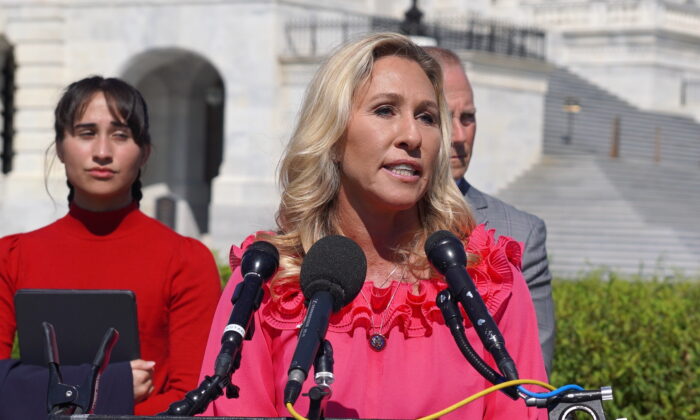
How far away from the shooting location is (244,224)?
2584 cm

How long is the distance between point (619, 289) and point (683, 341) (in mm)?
2430

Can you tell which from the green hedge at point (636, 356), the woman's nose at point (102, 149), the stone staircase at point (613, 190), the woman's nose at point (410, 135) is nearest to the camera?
the woman's nose at point (410, 135)

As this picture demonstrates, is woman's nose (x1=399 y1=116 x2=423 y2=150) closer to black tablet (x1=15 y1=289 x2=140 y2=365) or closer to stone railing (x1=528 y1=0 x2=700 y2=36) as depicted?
black tablet (x1=15 y1=289 x2=140 y2=365)

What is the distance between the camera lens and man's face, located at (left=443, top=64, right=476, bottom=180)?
20.0 feet

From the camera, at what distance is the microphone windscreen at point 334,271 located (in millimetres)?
3447

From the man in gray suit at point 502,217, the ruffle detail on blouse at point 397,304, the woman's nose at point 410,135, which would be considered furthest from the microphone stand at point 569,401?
the man in gray suit at point 502,217

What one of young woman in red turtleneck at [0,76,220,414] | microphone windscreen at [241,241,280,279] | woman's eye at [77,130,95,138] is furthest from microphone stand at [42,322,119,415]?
woman's eye at [77,130,95,138]

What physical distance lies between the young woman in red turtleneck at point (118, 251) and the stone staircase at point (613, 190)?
15.0m

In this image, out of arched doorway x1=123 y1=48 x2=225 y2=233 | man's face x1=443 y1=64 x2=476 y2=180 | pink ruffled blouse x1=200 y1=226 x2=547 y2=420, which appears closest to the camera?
pink ruffled blouse x1=200 y1=226 x2=547 y2=420

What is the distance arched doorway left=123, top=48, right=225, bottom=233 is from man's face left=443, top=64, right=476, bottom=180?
909 inches

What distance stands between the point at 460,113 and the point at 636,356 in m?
2.61

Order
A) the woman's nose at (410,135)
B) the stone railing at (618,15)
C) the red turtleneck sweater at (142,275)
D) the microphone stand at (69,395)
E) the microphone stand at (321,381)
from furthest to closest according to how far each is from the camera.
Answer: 1. the stone railing at (618,15)
2. the red turtleneck sweater at (142,275)
3. the woman's nose at (410,135)
4. the microphone stand at (69,395)
5. the microphone stand at (321,381)

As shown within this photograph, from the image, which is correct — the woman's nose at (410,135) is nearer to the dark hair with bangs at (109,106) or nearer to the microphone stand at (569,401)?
the microphone stand at (569,401)

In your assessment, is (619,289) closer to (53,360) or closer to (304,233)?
(304,233)
